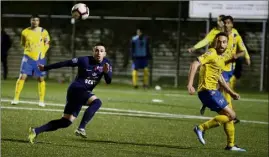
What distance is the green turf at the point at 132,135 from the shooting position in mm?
9570

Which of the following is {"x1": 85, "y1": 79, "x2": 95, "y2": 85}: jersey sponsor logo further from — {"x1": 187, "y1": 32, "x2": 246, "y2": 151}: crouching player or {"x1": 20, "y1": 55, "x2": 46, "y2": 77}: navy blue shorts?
{"x1": 20, "y1": 55, "x2": 46, "y2": 77}: navy blue shorts

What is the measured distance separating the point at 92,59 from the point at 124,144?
1.36m

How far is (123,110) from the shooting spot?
623 inches

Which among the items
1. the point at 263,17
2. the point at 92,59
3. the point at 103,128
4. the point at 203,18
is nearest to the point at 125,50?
the point at 203,18

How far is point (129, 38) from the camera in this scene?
2748 cm

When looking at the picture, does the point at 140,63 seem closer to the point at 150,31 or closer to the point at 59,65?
the point at 150,31

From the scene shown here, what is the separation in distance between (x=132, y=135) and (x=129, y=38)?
53.0 ft

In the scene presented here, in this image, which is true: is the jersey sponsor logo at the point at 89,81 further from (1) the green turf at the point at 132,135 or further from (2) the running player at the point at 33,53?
(2) the running player at the point at 33,53

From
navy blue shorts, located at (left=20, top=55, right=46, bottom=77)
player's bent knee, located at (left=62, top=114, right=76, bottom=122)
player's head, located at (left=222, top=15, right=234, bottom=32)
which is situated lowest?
player's bent knee, located at (left=62, top=114, right=76, bottom=122)

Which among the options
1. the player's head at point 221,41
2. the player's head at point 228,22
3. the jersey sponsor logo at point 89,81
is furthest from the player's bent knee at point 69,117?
the player's head at point 228,22

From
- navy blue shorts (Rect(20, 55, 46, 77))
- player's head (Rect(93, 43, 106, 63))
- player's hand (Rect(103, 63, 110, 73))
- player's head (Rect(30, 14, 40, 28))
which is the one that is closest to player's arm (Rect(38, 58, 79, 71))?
player's head (Rect(93, 43, 106, 63))

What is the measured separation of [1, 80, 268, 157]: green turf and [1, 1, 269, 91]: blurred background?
7.58 meters

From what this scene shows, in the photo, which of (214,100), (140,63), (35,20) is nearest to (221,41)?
(214,100)

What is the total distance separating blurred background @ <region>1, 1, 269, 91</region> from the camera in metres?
25.5
